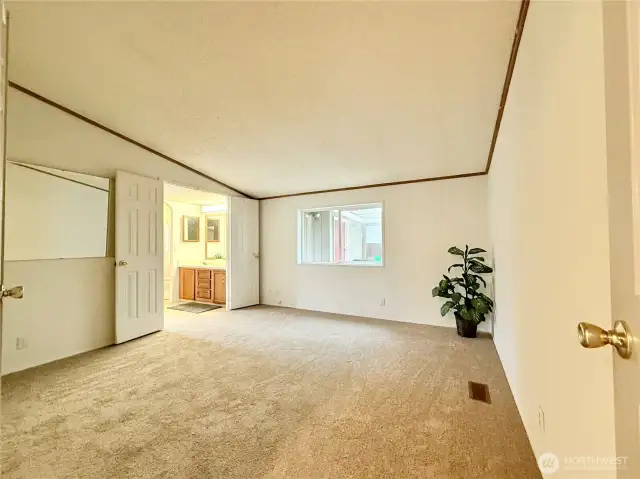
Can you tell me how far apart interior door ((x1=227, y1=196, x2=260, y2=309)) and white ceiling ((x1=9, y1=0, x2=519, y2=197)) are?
5.85 feet

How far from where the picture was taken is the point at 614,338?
52 cm

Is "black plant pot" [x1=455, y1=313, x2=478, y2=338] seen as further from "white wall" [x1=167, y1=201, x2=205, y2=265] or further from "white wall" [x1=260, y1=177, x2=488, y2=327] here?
"white wall" [x1=167, y1=201, x2=205, y2=265]

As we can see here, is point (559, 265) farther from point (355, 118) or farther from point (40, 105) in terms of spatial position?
point (40, 105)

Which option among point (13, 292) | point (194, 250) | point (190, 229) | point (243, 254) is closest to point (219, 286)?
point (243, 254)

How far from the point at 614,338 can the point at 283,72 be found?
2.38 meters

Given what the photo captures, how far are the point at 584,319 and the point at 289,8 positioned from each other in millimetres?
2038

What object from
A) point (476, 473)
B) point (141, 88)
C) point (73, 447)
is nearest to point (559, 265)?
point (476, 473)

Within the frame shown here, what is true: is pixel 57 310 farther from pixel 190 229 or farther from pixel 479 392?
pixel 479 392

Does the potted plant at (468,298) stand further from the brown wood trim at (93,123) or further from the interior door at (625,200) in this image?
the brown wood trim at (93,123)

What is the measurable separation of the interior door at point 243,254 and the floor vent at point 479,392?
13.0 feet

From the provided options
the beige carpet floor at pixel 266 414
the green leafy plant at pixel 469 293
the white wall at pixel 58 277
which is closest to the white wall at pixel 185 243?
the white wall at pixel 58 277

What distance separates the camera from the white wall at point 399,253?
12.9 feet

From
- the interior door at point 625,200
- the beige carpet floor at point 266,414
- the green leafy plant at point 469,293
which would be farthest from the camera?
the green leafy plant at point 469,293

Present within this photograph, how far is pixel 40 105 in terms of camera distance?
2.82 meters
